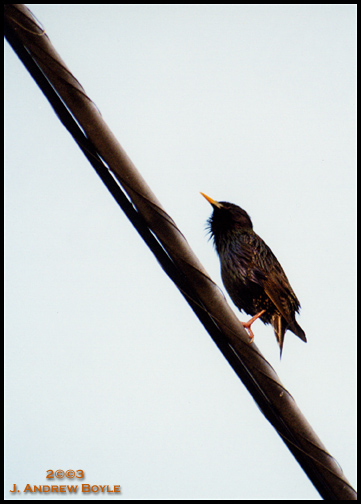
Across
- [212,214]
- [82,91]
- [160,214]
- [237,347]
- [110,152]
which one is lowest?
[237,347]

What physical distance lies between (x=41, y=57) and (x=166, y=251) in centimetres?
107

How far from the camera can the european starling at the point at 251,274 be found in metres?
4.53

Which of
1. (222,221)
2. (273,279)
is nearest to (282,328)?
(273,279)

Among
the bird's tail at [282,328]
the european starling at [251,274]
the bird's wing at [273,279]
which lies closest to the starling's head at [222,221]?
the european starling at [251,274]

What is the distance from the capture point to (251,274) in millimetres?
4562

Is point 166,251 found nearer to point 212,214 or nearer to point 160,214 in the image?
point 160,214

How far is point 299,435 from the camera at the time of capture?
275 cm

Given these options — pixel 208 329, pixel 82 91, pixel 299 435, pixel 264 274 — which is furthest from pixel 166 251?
pixel 264 274

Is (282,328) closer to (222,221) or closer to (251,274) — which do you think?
(251,274)

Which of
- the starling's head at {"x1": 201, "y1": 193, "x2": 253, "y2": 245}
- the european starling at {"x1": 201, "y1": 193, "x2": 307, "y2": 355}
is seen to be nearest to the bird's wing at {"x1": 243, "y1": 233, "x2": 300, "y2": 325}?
the european starling at {"x1": 201, "y1": 193, "x2": 307, "y2": 355}

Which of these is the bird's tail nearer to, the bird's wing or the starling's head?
the bird's wing

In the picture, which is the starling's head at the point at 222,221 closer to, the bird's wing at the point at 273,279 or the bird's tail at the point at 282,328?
the bird's wing at the point at 273,279

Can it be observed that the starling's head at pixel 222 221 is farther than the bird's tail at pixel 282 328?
Yes

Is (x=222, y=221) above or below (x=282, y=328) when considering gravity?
above
